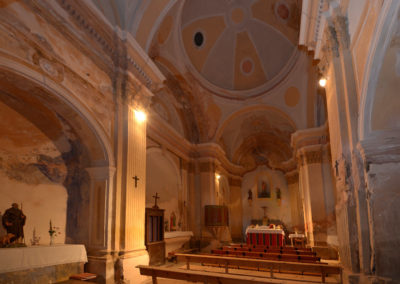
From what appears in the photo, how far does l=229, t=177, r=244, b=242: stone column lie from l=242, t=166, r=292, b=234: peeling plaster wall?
2.53 ft

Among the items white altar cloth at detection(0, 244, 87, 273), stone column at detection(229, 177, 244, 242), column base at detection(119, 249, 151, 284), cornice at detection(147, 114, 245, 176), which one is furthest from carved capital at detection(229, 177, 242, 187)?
white altar cloth at detection(0, 244, 87, 273)

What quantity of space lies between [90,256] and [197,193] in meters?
8.89

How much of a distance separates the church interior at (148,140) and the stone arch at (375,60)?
0.02 meters

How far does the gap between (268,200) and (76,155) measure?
1743 centimetres

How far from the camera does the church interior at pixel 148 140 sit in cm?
468

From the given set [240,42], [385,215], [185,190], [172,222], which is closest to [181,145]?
[185,190]

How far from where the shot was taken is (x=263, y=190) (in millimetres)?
22469

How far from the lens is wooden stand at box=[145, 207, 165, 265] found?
29.9ft

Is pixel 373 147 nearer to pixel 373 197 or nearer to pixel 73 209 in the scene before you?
pixel 373 197

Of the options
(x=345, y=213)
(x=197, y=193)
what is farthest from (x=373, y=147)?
(x=197, y=193)

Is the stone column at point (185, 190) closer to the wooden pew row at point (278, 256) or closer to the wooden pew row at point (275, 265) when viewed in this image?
the wooden pew row at point (278, 256)

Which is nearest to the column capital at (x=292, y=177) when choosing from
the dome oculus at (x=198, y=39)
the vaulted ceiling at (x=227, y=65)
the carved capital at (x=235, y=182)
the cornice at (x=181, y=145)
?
the carved capital at (x=235, y=182)

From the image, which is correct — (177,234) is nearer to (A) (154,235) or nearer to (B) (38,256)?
(A) (154,235)

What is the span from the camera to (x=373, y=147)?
15.4 ft
